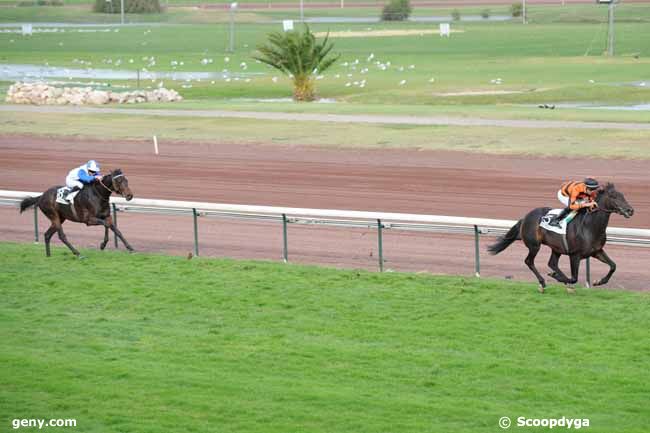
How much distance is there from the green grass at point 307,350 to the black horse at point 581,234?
0.35 meters

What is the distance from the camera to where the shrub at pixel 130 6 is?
343 ft

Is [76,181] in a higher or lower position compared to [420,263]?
higher

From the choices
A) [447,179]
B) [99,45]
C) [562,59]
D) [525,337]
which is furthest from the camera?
[99,45]

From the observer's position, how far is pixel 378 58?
60625 mm

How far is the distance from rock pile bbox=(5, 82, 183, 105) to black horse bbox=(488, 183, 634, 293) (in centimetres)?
2873

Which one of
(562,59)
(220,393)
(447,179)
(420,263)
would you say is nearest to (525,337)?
(220,393)

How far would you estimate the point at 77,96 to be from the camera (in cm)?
4178

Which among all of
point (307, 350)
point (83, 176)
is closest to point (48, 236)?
point (83, 176)

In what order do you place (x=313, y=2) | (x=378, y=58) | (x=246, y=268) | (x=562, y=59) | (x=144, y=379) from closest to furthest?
(x=144, y=379) < (x=246, y=268) < (x=562, y=59) < (x=378, y=58) < (x=313, y=2)

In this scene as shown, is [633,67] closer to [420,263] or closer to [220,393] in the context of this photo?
[420,263]

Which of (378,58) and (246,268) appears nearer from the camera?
(246,268)

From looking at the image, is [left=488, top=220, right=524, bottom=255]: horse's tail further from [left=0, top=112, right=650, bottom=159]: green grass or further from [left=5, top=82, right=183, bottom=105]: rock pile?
[left=5, top=82, right=183, bottom=105]: rock pile

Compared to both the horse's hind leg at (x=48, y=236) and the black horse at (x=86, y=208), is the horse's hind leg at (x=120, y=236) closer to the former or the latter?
the black horse at (x=86, y=208)

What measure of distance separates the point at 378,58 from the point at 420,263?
44812 millimetres
